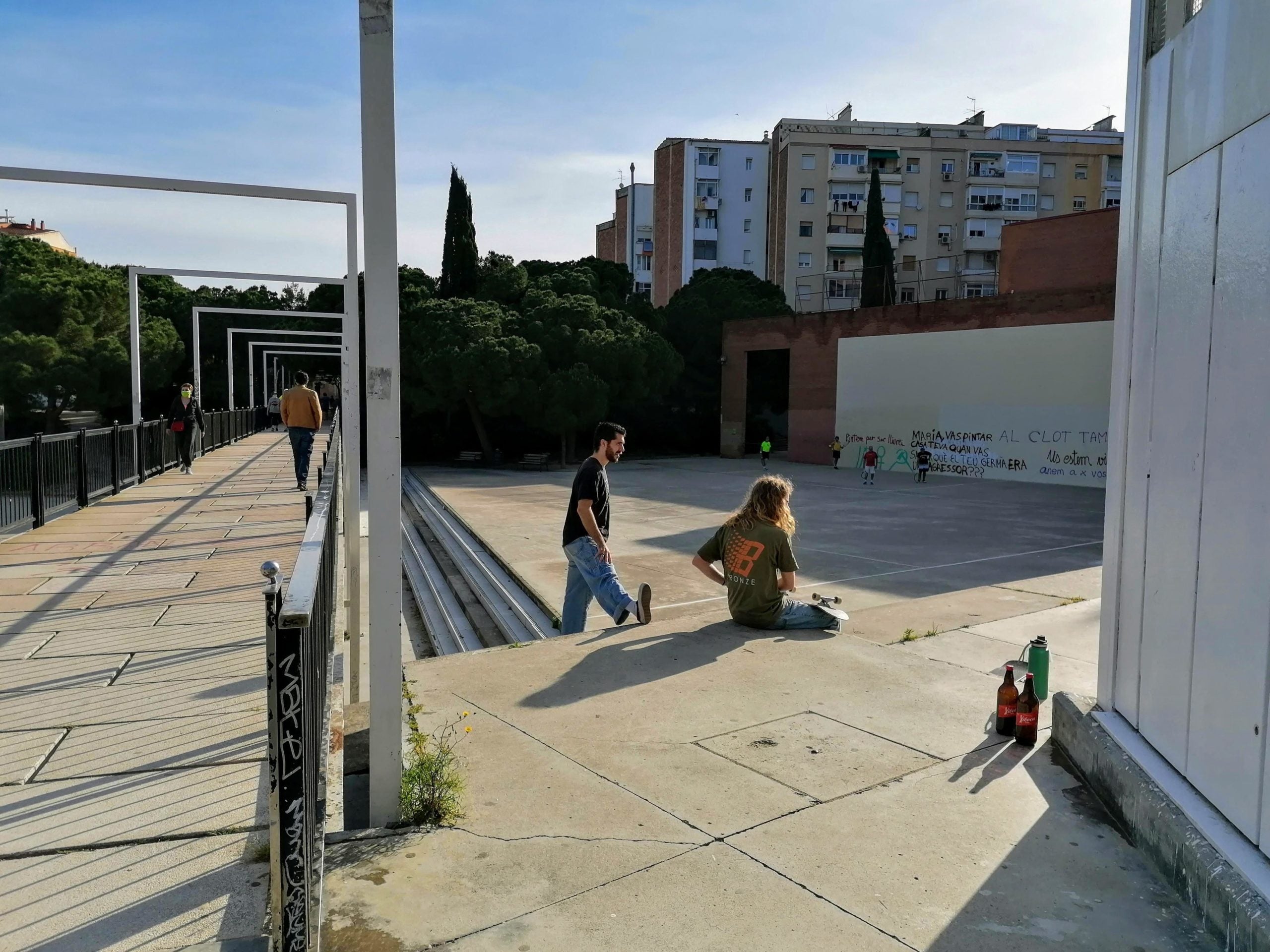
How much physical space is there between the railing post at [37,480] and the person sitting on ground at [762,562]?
722 centimetres

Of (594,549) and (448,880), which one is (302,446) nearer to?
(594,549)

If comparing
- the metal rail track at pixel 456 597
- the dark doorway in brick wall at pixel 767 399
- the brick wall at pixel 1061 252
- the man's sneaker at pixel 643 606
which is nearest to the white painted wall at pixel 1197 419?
the man's sneaker at pixel 643 606

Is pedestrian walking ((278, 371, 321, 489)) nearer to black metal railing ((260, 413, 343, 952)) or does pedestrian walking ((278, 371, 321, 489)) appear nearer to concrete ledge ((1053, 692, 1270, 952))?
concrete ledge ((1053, 692, 1270, 952))

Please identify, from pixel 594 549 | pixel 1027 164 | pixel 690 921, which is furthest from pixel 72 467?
pixel 1027 164

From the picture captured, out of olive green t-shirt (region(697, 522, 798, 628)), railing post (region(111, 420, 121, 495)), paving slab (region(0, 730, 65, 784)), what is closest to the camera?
paving slab (region(0, 730, 65, 784))

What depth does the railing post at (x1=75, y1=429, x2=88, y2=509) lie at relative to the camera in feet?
38.6

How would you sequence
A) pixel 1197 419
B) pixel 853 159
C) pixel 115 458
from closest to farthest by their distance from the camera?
pixel 1197 419
pixel 115 458
pixel 853 159

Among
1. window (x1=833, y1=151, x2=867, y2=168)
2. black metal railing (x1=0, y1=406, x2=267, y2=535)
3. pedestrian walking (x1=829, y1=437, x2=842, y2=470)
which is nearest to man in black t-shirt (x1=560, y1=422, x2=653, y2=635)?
black metal railing (x1=0, y1=406, x2=267, y2=535)

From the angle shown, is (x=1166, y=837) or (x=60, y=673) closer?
(x=1166, y=837)

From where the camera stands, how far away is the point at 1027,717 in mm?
4984

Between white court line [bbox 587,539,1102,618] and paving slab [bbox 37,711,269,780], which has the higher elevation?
paving slab [bbox 37,711,269,780]

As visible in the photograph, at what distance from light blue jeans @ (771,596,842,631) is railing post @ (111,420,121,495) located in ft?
34.1

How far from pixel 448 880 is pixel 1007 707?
3.12m

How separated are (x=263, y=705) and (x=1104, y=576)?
421 centimetres
